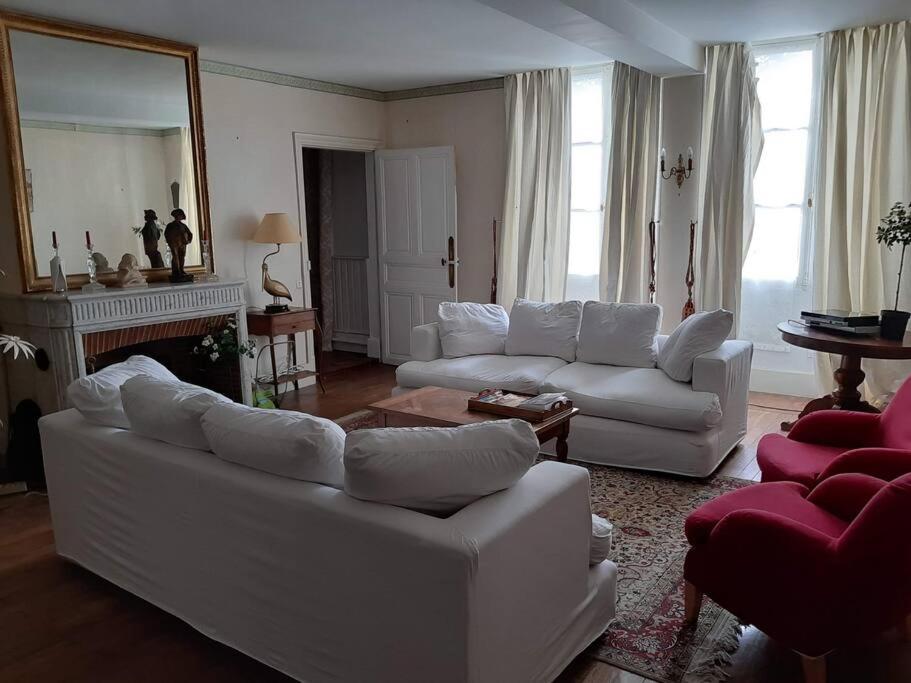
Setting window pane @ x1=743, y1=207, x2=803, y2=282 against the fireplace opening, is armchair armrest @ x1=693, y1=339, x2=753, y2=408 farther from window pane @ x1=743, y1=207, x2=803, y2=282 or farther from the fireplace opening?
the fireplace opening

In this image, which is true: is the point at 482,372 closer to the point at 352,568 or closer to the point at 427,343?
the point at 427,343

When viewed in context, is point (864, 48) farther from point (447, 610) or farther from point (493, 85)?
point (447, 610)

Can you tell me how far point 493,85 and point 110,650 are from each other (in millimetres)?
5353

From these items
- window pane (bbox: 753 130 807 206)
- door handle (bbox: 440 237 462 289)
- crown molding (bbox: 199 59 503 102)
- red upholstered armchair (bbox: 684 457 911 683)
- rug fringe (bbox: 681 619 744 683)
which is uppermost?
crown molding (bbox: 199 59 503 102)

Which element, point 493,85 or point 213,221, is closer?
point 213,221

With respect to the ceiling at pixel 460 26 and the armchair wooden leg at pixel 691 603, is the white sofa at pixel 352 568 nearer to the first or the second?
the armchair wooden leg at pixel 691 603

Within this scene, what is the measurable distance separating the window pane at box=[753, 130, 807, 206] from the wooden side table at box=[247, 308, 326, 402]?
3625 millimetres

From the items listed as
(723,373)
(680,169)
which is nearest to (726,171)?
(680,169)

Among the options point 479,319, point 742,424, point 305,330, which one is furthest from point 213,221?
point 742,424

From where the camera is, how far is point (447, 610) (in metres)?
1.75

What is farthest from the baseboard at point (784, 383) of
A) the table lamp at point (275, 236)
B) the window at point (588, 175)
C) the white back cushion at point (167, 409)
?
the white back cushion at point (167, 409)

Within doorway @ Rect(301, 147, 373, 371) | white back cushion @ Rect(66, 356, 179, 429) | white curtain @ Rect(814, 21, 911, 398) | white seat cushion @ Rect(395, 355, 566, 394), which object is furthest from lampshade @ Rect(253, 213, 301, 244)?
white curtain @ Rect(814, 21, 911, 398)

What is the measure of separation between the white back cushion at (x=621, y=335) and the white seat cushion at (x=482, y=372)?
0.25 metres

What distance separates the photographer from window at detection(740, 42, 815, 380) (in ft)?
16.8
